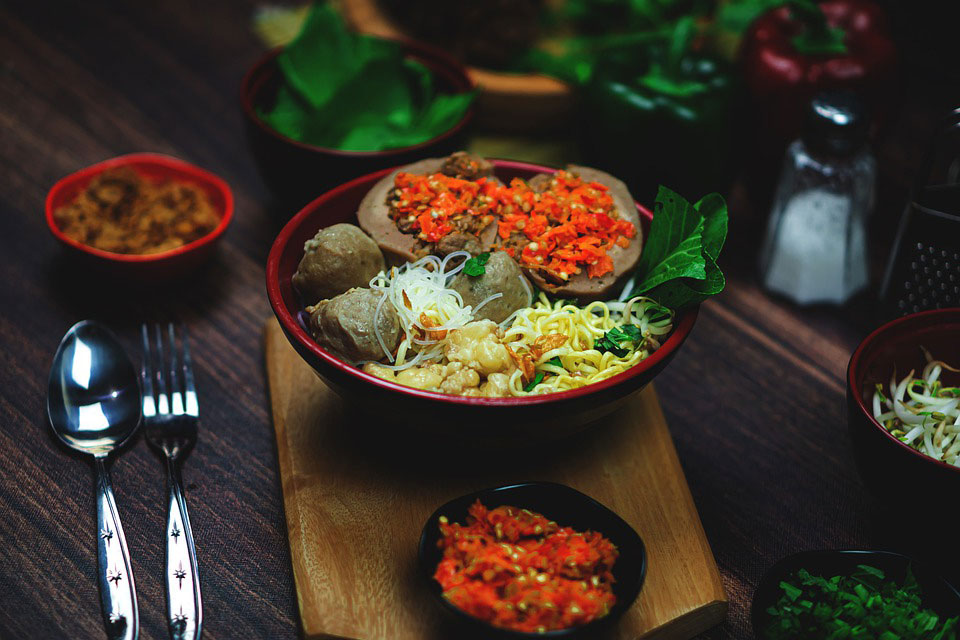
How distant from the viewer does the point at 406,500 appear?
7.57 feet

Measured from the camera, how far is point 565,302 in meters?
2.53

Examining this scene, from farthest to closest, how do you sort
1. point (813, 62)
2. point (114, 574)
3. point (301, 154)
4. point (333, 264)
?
point (813, 62) < point (301, 154) < point (333, 264) < point (114, 574)

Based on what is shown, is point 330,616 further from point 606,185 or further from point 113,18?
point 113,18

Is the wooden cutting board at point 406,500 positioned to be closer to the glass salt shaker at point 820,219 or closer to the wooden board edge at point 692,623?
the wooden board edge at point 692,623

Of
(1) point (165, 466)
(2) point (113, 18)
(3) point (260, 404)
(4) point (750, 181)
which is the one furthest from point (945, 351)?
(2) point (113, 18)

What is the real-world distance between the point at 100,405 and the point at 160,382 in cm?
19

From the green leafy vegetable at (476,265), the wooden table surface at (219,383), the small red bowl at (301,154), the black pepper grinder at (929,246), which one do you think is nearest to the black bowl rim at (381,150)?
the small red bowl at (301,154)

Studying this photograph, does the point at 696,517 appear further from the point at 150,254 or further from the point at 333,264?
the point at 150,254

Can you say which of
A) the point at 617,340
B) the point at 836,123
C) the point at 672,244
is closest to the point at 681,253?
the point at 672,244

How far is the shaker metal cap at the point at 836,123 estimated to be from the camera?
2838mm

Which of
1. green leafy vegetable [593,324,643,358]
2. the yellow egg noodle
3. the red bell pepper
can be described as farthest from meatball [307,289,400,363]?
the red bell pepper

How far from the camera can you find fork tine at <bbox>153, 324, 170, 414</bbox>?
2.57 metres

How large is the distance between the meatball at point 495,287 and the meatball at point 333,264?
26 cm

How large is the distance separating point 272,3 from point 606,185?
267cm
